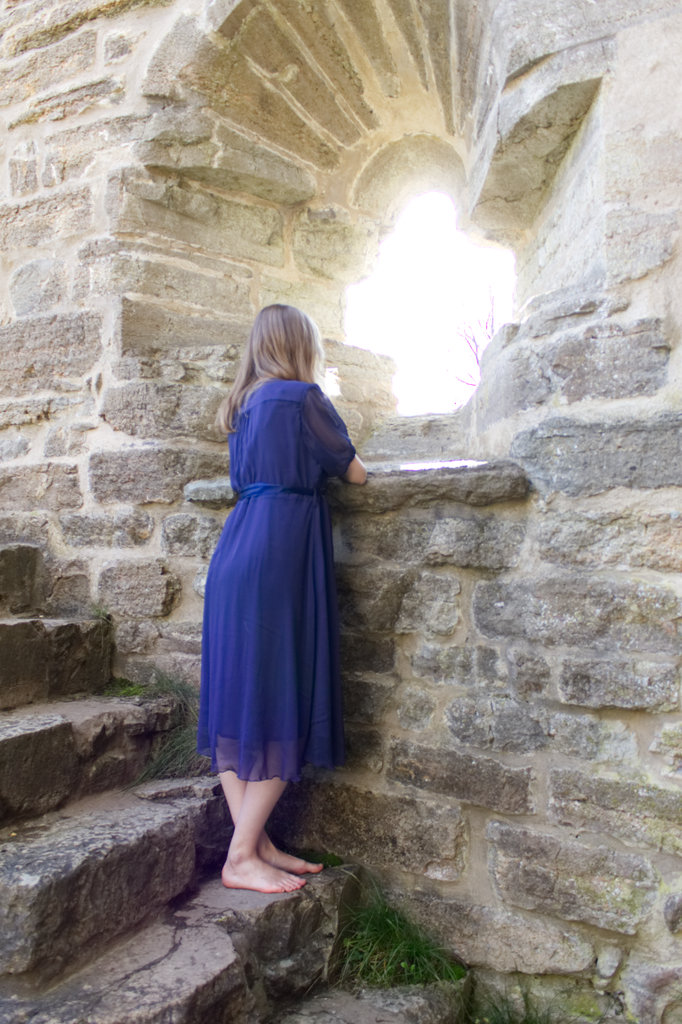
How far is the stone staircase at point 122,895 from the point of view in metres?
1.68

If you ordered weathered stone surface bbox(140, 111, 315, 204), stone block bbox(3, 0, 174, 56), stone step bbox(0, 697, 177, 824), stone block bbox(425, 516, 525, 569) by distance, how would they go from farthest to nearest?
stone block bbox(3, 0, 174, 56), weathered stone surface bbox(140, 111, 315, 204), stone block bbox(425, 516, 525, 569), stone step bbox(0, 697, 177, 824)

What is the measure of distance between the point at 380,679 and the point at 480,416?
38.2 inches

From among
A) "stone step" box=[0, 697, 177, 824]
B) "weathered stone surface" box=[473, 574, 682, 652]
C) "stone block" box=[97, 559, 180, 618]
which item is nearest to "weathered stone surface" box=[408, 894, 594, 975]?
"weathered stone surface" box=[473, 574, 682, 652]

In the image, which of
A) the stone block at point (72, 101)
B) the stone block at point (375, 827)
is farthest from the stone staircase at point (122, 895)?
the stone block at point (72, 101)

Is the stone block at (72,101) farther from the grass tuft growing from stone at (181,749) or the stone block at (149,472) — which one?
the grass tuft growing from stone at (181,749)

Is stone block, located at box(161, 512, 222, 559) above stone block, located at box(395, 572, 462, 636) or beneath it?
above

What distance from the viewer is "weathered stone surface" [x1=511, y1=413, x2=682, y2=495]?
199cm

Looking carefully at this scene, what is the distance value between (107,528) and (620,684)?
1.92 meters

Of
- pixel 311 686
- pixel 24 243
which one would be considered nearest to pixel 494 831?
pixel 311 686

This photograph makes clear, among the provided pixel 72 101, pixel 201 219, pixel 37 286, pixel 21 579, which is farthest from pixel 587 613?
pixel 72 101

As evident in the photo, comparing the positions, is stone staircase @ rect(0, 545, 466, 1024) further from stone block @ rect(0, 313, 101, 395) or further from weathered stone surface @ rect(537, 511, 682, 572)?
weathered stone surface @ rect(537, 511, 682, 572)

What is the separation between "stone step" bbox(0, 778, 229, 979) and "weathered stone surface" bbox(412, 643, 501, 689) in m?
0.75

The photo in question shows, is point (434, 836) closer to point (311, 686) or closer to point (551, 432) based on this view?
point (311, 686)

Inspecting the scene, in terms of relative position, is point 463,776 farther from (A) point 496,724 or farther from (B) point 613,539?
(B) point 613,539
